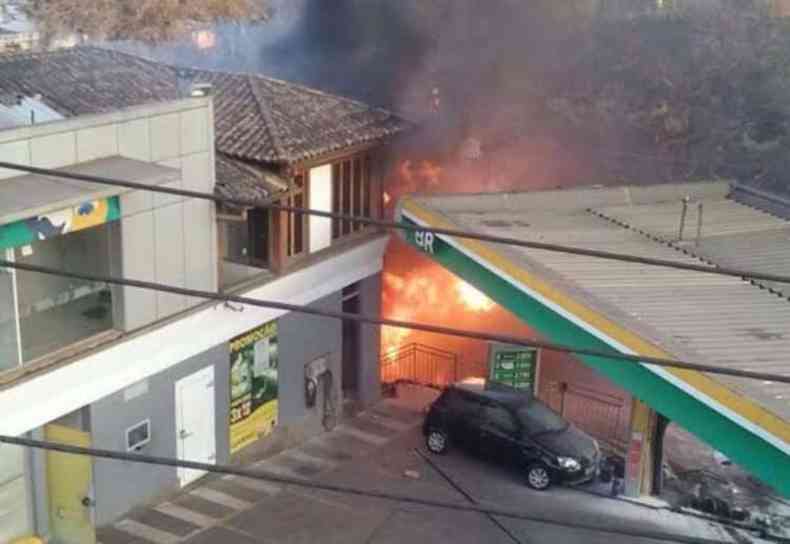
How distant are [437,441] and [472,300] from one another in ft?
14.9

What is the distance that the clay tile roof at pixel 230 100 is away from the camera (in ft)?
47.7

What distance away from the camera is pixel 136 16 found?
3198 centimetres

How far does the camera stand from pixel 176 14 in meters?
32.8

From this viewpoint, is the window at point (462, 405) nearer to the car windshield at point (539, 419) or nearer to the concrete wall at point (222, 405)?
the car windshield at point (539, 419)

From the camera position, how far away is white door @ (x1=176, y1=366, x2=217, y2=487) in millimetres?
14203

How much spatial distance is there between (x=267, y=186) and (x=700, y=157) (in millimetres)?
11611

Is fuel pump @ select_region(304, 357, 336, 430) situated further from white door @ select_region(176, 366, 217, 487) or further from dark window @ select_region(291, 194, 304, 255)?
white door @ select_region(176, 366, 217, 487)

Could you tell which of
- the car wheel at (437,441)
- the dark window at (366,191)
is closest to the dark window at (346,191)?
the dark window at (366,191)

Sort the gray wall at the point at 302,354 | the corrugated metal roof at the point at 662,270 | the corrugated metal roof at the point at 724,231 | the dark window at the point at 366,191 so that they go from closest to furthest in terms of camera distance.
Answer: the corrugated metal roof at the point at 662,270 → the corrugated metal roof at the point at 724,231 → the gray wall at the point at 302,354 → the dark window at the point at 366,191

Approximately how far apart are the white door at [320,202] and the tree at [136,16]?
17043 mm

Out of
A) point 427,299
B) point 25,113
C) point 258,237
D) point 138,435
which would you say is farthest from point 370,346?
point 25,113

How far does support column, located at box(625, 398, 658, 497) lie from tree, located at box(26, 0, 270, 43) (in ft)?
70.8

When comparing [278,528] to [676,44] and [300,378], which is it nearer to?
[300,378]

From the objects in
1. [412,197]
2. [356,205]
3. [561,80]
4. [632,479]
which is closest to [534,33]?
[561,80]
